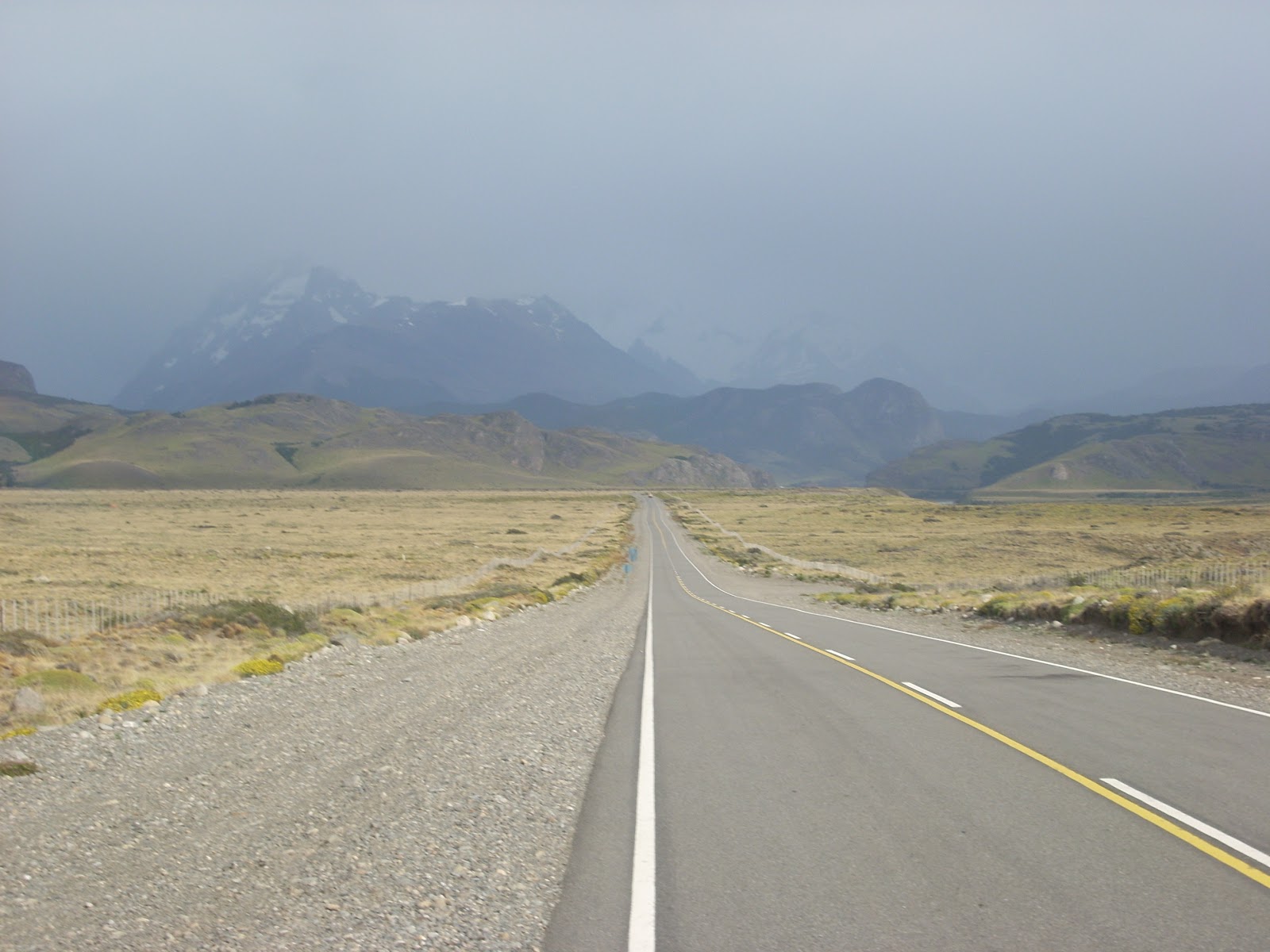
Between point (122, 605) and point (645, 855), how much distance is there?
29573mm

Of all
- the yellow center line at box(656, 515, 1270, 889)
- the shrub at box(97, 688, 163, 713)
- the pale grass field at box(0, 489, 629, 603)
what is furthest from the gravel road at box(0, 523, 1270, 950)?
the pale grass field at box(0, 489, 629, 603)

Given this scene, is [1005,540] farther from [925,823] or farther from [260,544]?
[925,823]

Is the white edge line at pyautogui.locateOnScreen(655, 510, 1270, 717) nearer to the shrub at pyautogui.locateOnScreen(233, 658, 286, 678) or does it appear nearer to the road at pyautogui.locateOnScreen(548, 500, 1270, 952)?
the road at pyautogui.locateOnScreen(548, 500, 1270, 952)

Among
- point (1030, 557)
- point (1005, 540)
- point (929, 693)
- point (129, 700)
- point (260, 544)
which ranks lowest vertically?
point (260, 544)

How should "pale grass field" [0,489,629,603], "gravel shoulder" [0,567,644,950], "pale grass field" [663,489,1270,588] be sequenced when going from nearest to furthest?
1. "gravel shoulder" [0,567,644,950]
2. "pale grass field" [0,489,629,603]
3. "pale grass field" [663,489,1270,588]

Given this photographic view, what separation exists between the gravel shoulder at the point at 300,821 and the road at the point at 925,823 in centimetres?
56

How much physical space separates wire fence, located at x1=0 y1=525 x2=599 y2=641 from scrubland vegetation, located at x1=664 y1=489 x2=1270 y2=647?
1718cm

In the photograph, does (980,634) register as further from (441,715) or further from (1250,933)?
(1250,933)

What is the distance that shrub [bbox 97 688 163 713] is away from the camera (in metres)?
12.0

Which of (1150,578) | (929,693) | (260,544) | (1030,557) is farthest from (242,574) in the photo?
(1030,557)

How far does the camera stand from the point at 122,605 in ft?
100

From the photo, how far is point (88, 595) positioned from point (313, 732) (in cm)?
2972

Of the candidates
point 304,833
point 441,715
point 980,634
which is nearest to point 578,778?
point 304,833

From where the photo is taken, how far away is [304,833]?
6922mm
